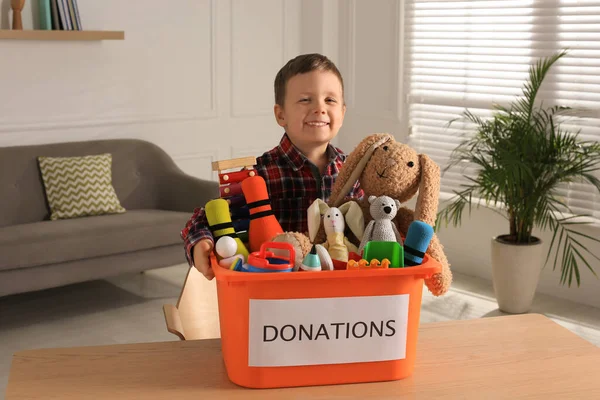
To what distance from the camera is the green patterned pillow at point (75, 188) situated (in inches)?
165

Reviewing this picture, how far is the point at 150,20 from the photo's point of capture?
Result: 16.0ft

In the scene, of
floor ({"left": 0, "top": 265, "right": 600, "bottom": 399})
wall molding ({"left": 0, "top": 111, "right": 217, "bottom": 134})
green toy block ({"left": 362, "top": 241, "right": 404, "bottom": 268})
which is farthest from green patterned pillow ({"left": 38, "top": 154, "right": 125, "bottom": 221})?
green toy block ({"left": 362, "top": 241, "right": 404, "bottom": 268})

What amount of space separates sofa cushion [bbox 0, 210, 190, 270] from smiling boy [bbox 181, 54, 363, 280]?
Answer: 7.90 feet

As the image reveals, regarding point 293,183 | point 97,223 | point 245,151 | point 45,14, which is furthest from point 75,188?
point 293,183

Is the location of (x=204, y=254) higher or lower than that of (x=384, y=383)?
higher

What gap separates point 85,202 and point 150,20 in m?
1.37

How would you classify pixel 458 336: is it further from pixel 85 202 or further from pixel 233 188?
pixel 85 202

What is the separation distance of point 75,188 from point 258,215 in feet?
10.4

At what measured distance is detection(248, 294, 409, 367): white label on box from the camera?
1090mm

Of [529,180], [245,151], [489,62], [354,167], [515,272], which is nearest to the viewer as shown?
[354,167]

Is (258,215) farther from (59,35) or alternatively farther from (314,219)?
(59,35)

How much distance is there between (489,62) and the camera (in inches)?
177

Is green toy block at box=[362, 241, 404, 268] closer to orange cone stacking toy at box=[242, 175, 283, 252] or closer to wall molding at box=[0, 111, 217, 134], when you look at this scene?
orange cone stacking toy at box=[242, 175, 283, 252]

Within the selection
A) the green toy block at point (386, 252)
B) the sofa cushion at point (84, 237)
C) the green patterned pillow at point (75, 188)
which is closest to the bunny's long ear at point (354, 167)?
the green toy block at point (386, 252)
